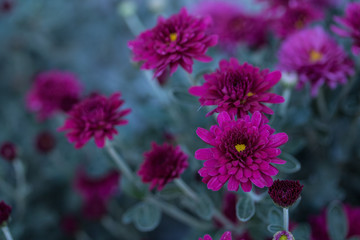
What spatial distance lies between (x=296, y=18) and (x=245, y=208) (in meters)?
0.56

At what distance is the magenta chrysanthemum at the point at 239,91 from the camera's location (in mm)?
554

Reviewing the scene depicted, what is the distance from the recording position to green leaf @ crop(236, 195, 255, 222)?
0.61 metres

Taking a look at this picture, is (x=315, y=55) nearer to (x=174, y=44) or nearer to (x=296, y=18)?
(x=296, y=18)

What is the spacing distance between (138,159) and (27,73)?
88cm

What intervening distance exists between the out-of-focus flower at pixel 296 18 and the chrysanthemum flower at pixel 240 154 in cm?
51

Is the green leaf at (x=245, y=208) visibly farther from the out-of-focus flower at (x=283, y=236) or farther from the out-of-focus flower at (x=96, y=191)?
the out-of-focus flower at (x=96, y=191)

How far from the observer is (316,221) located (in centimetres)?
85

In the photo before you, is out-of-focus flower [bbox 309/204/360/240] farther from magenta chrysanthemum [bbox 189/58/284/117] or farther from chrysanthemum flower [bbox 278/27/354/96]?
magenta chrysanthemum [bbox 189/58/284/117]

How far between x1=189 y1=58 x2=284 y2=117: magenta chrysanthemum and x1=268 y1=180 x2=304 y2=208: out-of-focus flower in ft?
0.38

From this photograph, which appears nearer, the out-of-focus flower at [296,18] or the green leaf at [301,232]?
the green leaf at [301,232]

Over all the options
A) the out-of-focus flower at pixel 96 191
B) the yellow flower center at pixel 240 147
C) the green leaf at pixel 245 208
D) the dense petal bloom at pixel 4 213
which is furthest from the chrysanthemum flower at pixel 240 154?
the out-of-focus flower at pixel 96 191

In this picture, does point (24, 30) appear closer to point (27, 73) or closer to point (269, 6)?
point (27, 73)

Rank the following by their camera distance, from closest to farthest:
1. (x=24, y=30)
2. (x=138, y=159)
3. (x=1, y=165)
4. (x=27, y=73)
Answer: (x=138, y=159) < (x=1, y=165) < (x=24, y=30) < (x=27, y=73)

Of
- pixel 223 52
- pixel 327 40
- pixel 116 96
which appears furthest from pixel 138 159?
pixel 327 40
